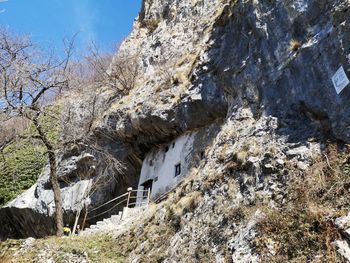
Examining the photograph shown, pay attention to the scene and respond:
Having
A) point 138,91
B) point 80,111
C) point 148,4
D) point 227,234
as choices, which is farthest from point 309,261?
point 148,4

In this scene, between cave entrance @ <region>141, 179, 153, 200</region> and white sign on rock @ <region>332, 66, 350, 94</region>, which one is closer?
white sign on rock @ <region>332, 66, 350, 94</region>

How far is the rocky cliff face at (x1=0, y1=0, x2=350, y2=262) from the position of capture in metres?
8.28

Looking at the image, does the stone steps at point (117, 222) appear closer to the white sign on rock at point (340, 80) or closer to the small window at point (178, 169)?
the small window at point (178, 169)

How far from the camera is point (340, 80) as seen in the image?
8312mm

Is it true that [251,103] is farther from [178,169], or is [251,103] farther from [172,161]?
[172,161]

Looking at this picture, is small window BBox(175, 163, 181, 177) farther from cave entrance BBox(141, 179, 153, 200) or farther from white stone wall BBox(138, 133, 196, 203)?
cave entrance BBox(141, 179, 153, 200)

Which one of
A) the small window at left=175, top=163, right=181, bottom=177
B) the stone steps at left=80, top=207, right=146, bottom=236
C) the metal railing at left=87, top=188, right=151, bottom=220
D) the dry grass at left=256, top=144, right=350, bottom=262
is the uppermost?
the small window at left=175, top=163, right=181, bottom=177

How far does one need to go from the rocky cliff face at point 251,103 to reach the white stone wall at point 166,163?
453 mm

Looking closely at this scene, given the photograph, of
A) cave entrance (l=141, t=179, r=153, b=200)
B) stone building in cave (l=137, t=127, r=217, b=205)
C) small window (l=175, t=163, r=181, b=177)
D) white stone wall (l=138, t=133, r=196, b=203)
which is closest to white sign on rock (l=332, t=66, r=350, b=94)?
stone building in cave (l=137, t=127, r=217, b=205)

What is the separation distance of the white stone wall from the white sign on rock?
23.6ft

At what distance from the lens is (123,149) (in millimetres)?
18547

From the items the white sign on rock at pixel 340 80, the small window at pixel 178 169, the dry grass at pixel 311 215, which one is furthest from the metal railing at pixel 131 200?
the white sign on rock at pixel 340 80

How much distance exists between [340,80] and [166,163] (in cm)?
928

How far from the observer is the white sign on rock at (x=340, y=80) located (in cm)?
818
